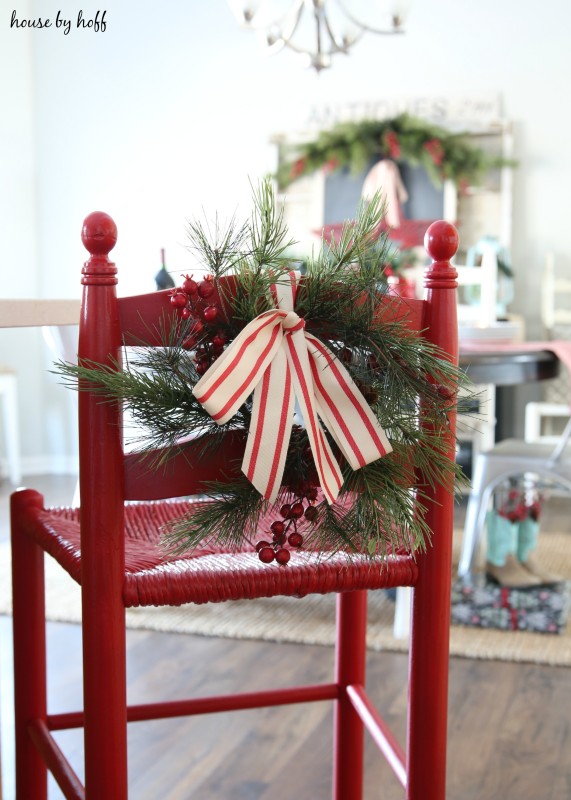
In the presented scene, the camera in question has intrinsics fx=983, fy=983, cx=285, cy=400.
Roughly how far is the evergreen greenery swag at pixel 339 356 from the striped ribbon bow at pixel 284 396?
25 mm

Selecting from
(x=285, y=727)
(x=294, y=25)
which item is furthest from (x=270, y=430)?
(x=294, y=25)

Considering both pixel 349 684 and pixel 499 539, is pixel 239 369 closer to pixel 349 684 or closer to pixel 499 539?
pixel 349 684

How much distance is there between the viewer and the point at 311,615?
2469 millimetres

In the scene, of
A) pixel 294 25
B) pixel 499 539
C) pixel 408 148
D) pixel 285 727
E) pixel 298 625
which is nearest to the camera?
pixel 285 727

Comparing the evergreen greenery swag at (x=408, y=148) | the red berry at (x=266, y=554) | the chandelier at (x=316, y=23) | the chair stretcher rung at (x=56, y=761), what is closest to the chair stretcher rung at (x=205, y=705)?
the chair stretcher rung at (x=56, y=761)

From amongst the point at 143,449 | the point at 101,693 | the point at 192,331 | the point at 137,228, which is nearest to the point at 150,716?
the point at 101,693

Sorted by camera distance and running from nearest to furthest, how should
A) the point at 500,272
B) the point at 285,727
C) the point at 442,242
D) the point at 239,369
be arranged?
the point at 239,369 < the point at 442,242 < the point at 285,727 < the point at 500,272

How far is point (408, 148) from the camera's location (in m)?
4.16

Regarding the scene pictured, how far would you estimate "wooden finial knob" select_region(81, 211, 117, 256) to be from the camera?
0.82 m

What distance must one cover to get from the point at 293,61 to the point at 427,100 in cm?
64

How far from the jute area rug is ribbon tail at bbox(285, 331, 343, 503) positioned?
1.51 metres

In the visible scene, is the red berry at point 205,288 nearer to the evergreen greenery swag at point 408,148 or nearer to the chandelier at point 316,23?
the chandelier at point 316,23

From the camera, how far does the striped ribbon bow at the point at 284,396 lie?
31.4 inches

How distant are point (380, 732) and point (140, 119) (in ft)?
12.6
